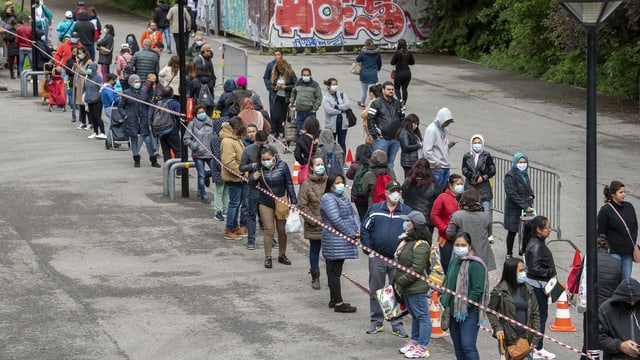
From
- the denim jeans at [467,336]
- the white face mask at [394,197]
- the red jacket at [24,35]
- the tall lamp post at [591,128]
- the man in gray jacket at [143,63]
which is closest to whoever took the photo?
the tall lamp post at [591,128]

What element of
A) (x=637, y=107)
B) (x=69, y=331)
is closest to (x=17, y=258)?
(x=69, y=331)

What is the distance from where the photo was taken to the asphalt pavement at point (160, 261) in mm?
13562

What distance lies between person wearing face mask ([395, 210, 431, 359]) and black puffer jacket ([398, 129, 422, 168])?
17.4ft

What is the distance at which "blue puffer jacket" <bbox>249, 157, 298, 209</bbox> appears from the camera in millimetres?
16188

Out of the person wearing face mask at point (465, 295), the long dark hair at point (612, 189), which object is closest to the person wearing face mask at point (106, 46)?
the long dark hair at point (612, 189)

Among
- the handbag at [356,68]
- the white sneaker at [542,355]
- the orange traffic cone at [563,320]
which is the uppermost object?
the handbag at [356,68]

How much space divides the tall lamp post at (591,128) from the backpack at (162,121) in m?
11.6

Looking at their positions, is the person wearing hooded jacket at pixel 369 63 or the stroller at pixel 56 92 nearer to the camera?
the person wearing hooded jacket at pixel 369 63

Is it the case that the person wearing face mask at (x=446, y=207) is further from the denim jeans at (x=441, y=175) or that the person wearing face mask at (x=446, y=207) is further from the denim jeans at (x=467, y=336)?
the denim jeans at (x=441, y=175)

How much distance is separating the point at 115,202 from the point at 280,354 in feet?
24.8

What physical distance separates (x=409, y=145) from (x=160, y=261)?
13.0 ft

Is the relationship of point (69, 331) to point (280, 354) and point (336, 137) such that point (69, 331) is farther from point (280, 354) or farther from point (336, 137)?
point (336, 137)

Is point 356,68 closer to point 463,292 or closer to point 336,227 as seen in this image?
point 336,227

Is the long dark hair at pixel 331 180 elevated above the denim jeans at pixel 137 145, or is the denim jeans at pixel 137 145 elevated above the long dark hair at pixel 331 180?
the long dark hair at pixel 331 180
